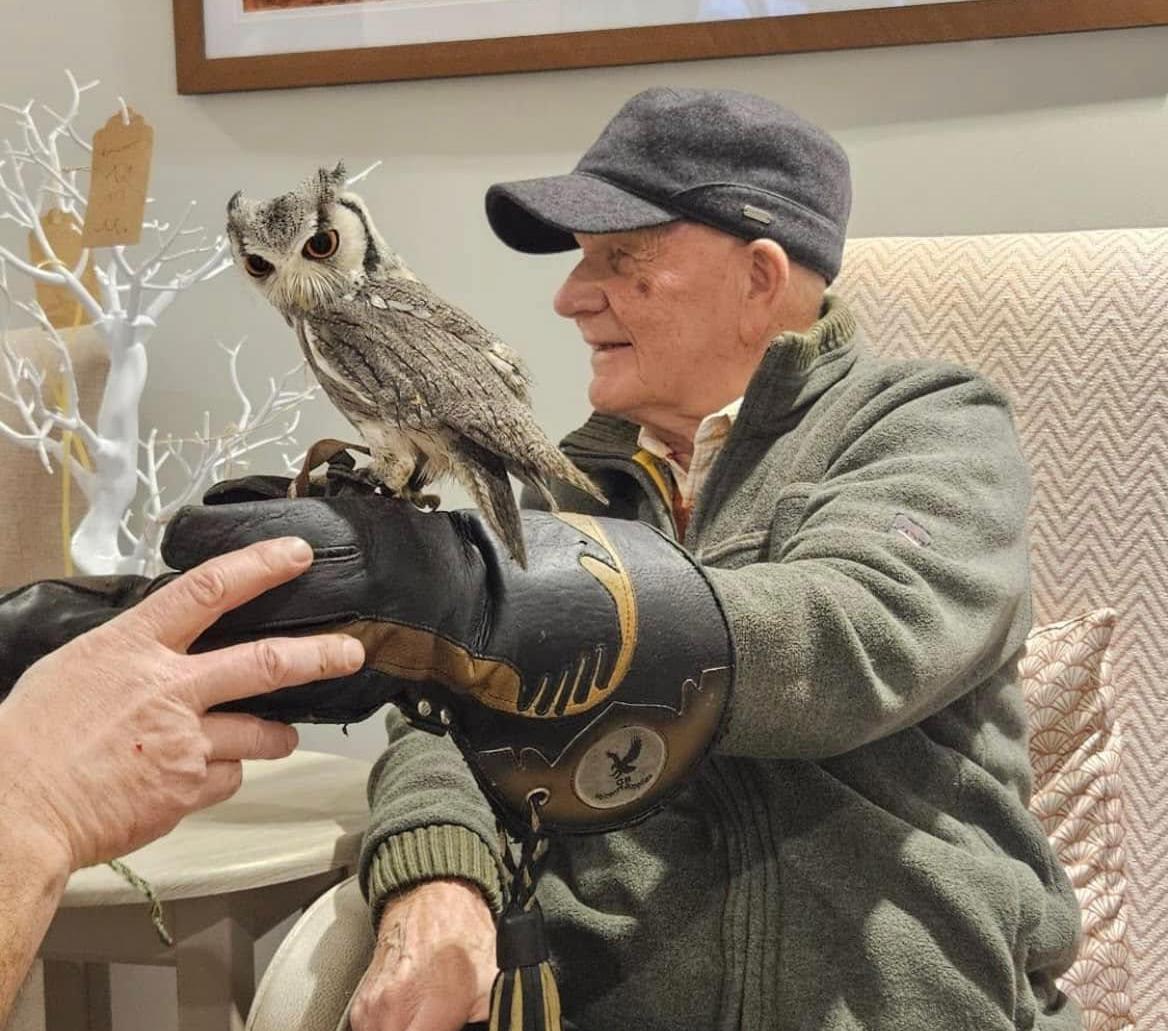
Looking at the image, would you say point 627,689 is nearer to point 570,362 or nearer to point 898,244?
point 898,244

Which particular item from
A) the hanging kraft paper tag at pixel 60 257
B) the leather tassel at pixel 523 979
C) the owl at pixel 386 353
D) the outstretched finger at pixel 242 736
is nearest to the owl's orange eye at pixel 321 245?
the owl at pixel 386 353

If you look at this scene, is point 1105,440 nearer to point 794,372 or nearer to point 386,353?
point 794,372

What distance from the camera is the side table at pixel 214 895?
997mm

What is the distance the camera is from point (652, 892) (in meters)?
0.88

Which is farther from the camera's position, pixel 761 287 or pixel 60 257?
pixel 60 257

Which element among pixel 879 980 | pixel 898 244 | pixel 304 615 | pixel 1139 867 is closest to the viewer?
pixel 304 615

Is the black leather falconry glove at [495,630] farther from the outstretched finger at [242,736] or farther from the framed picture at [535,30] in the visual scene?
the framed picture at [535,30]

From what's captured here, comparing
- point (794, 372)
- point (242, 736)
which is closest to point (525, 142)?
point (794, 372)

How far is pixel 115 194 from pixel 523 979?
826 millimetres

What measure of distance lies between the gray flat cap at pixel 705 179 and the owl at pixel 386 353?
396mm

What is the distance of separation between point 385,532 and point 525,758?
15 centimetres

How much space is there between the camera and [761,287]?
1035 mm

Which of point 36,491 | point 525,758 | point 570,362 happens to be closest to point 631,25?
point 570,362

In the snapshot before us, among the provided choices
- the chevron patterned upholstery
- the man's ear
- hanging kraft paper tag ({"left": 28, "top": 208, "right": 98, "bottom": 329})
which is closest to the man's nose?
the man's ear
